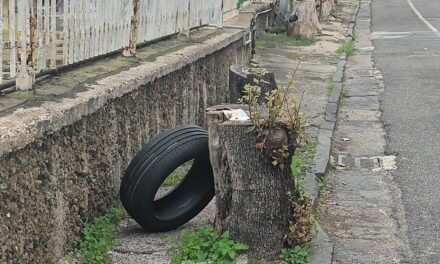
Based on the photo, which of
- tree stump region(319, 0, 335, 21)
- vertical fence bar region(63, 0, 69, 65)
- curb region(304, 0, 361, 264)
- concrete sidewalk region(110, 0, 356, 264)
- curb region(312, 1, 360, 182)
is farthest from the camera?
tree stump region(319, 0, 335, 21)

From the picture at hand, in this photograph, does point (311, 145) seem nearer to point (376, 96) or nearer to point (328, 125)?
point (328, 125)

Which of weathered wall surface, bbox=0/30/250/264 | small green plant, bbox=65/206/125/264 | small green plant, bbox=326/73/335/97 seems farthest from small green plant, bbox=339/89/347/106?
small green plant, bbox=65/206/125/264

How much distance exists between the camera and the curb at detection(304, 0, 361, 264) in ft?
18.0

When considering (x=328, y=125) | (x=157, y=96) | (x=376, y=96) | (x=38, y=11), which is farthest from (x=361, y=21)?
(x=38, y=11)

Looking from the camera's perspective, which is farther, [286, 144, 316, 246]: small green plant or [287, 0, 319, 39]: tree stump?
[287, 0, 319, 39]: tree stump

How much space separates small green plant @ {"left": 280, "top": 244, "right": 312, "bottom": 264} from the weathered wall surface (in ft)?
4.61

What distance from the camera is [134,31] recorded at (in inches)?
294

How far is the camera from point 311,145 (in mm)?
8711

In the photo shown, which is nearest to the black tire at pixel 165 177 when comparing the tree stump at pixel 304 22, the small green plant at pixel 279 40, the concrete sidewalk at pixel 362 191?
the concrete sidewalk at pixel 362 191

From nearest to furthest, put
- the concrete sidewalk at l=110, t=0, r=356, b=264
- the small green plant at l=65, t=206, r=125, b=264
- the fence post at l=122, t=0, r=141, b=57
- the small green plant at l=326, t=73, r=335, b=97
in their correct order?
the small green plant at l=65, t=206, r=125, b=264
the concrete sidewalk at l=110, t=0, r=356, b=264
the fence post at l=122, t=0, r=141, b=57
the small green plant at l=326, t=73, r=335, b=97

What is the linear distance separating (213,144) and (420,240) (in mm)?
1851

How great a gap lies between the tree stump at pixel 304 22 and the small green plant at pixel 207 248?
14.2m

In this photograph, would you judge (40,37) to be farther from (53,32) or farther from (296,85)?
(296,85)

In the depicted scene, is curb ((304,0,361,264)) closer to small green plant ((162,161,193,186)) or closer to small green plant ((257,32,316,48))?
small green plant ((162,161,193,186))
